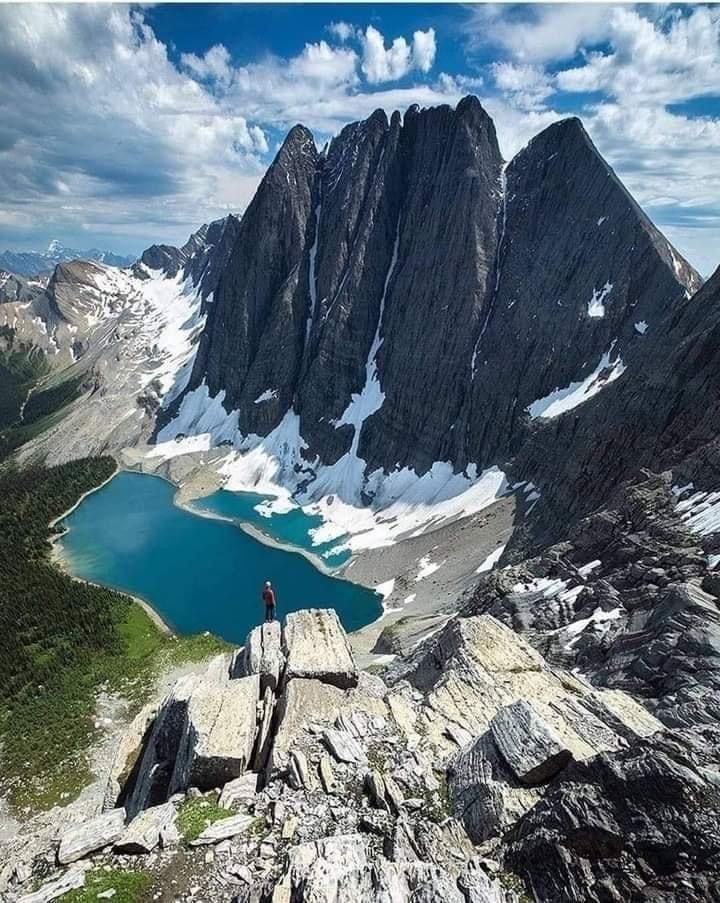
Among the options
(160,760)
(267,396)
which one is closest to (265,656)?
(160,760)

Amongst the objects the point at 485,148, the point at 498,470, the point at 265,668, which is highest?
the point at 485,148

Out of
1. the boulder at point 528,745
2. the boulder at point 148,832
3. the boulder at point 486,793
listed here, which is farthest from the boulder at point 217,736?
the boulder at point 528,745

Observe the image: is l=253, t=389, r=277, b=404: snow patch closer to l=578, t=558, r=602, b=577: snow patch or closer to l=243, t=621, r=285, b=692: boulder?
l=578, t=558, r=602, b=577: snow patch

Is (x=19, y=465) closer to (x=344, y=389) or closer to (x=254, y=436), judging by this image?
(x=254, y=436)

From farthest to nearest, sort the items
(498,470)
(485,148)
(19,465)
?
(19,465), (485,148), (498,470)

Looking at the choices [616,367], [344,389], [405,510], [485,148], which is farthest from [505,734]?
[485,148]

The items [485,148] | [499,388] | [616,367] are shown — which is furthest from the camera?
[485,148]

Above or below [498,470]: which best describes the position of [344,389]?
above

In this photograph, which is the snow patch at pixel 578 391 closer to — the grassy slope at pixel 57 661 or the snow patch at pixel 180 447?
the grassy slope at pixel 57 661
